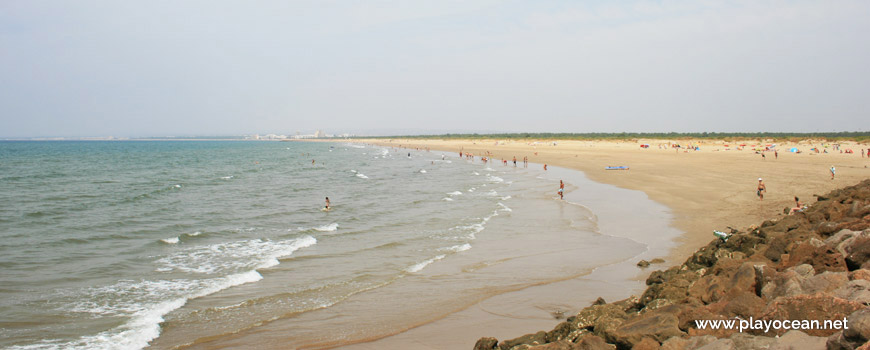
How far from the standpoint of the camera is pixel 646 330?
20.8 ft

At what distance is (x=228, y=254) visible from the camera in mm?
16312

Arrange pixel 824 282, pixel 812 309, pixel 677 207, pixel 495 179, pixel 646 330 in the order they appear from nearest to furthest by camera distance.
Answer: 1. pixel 812 309
2. pixel 646 330
3. pixel 824 282
4. pixel 677 207
5. pixel 495 179

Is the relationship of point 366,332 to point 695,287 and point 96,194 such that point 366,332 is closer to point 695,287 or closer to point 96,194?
point 695,287

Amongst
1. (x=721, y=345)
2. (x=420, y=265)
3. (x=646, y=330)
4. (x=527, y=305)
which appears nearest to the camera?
(x=721, y=345)

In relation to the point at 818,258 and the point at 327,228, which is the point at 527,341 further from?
the point at 327,228

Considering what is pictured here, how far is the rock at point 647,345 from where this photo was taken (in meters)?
5.90

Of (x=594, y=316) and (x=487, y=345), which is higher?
(x=594, y=316)

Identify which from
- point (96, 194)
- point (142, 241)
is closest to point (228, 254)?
point (142, 241)

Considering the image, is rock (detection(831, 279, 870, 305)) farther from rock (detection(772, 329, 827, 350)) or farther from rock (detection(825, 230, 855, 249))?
rock (detection(825, 230, 855, 249))

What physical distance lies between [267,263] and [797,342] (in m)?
13.3

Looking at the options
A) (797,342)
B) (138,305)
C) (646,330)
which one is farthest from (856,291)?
(138,305)

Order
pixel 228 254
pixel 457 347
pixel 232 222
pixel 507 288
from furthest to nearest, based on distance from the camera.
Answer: pixel 232 222 → pixel 228 254 → pixel 507 288 → pixel 457 347

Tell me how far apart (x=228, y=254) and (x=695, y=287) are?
540 inches

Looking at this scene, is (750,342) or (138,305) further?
(138,305)
